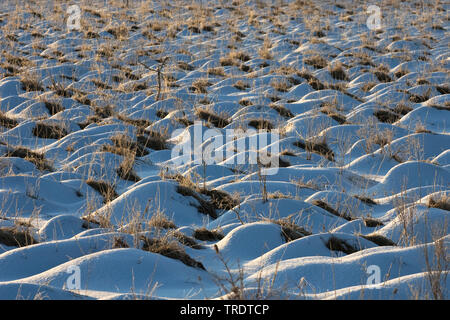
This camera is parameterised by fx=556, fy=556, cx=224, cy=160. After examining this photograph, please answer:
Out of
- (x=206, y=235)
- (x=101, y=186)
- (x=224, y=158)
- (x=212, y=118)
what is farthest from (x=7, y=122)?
(x=206, y=235)

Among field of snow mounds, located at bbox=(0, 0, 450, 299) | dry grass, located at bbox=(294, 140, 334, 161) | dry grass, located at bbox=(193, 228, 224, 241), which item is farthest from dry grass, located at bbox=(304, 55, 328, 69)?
dry grass, located at bbox=(193, 228, 224, 241)

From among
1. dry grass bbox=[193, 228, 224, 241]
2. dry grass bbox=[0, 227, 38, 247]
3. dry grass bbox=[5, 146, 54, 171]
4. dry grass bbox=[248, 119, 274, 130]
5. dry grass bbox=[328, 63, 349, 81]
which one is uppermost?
dry grass bbox=[0, 227, 38, 247]

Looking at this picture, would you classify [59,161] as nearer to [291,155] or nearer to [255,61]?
[291,155]

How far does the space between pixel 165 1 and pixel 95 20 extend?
103 inches

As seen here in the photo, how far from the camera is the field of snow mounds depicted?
9.28 ft

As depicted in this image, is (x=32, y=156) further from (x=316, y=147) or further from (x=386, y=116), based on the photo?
(x=386, y=116)

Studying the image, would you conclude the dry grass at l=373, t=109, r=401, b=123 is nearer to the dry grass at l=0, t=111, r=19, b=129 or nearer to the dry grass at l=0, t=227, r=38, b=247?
the dry grass at l=0, t=111, r=19, b=129

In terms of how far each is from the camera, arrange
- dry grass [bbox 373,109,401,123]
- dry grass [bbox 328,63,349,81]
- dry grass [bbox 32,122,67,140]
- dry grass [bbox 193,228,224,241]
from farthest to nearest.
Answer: dry grass [bbox 328,63,349,81] → dry grass [bbox 373,109,401,123] → dry grass [bbox 32,122,67,140] → dry grass [bbox 193,228,224,241]

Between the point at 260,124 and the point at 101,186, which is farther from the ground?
the point at 101,186

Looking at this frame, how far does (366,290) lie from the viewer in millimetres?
2328

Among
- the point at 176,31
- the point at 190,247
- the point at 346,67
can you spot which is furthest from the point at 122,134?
the point at 176,31

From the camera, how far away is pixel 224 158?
18.7ft

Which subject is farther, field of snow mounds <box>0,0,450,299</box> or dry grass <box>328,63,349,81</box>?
dry grass <box>328,63,349,81</box>

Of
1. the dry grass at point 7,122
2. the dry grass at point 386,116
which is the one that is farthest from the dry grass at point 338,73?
the dry grass at point 7,122
